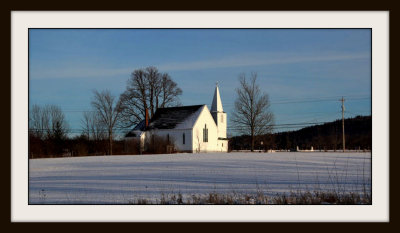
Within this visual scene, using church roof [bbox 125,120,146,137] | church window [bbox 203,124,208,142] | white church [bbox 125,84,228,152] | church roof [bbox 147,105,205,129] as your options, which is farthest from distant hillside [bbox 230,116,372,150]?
church roof [bbox 125,120,146,137]

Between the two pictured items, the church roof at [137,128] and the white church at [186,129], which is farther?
the church roof at [137,128]

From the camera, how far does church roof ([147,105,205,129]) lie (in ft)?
201

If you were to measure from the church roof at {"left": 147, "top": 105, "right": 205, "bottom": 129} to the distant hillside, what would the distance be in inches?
322

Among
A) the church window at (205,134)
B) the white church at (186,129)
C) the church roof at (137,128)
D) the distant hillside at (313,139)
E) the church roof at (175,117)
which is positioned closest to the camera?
the distant hillside at (313,139)

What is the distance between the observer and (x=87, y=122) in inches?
2216

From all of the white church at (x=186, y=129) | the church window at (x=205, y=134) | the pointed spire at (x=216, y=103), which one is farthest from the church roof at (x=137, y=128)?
the pointed spire at (x=216, y=103)

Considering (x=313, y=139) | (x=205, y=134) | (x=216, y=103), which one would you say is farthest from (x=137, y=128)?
(x=313, y=139)

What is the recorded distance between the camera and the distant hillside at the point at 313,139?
5330 cm

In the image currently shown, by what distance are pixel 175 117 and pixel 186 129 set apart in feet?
12.6

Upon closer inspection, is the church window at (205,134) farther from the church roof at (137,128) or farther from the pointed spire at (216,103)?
the church roof at (137,128)

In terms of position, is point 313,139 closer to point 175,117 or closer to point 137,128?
point 175,117

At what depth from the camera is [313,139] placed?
60531 mm

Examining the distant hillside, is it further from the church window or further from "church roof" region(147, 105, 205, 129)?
"church roof" region(147, 105, 205, 129)

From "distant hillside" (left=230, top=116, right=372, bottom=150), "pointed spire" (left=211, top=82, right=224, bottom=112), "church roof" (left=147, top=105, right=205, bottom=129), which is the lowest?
"distant hillside" (left=230, top=116, right=372, bottom=150)
